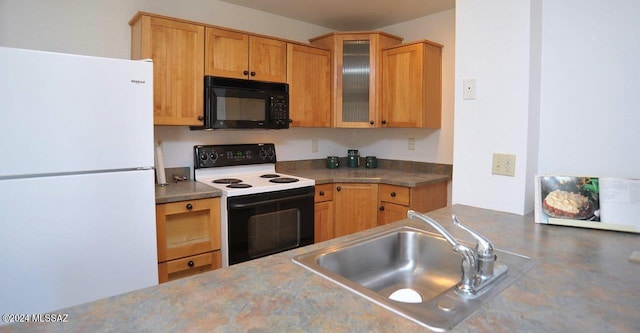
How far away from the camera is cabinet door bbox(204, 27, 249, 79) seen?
259 centimetres

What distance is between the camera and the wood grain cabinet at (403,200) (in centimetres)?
286

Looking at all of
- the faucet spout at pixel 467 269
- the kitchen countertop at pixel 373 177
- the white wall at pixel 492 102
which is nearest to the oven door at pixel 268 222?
the kitchen countertop at pixel 373 177

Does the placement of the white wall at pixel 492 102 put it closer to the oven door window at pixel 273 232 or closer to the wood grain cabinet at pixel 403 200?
the wood grain cabinet at pixel 403 200

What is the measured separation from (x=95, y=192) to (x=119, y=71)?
610 mm

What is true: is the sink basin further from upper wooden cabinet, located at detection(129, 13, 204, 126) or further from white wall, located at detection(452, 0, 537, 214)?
upper wooden cabinet, located at detection(129, 13, 204, 126)

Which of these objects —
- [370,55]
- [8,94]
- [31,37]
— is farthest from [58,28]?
[370,55]

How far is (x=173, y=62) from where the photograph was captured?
2438mm

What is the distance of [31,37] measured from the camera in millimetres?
2238

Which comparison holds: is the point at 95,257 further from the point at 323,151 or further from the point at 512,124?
the point at 323,151

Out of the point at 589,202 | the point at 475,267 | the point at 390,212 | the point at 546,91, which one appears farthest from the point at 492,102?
the point at 390,212

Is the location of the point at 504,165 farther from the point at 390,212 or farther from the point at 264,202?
the point at 264,202

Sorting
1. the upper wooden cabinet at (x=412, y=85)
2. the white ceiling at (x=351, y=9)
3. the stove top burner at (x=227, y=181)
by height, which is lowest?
the stove top burner at (x=227, y=181)

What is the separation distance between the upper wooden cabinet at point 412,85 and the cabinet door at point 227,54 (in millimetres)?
1263

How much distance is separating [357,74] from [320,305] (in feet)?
9.19
